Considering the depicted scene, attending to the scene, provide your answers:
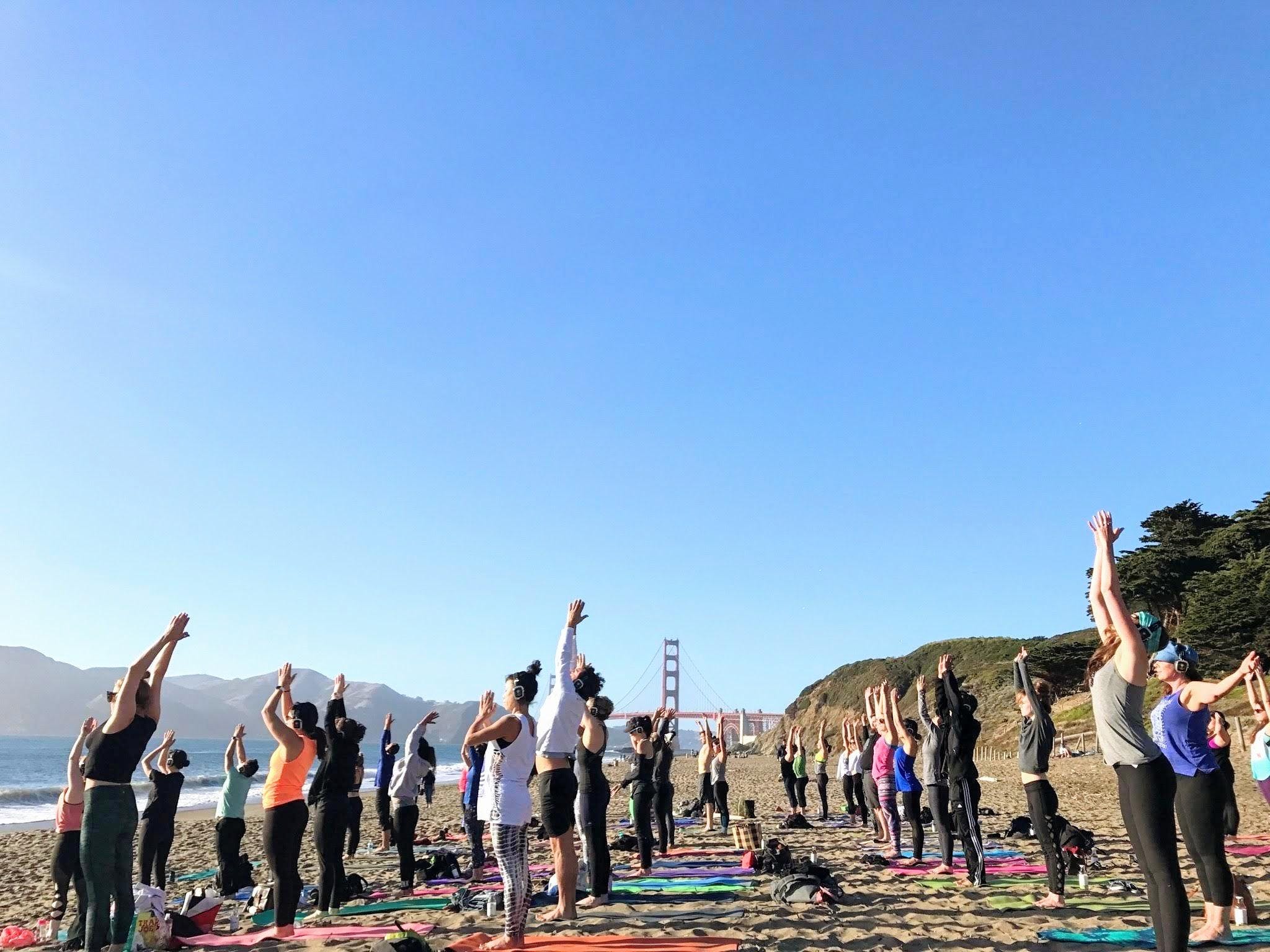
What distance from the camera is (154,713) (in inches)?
201

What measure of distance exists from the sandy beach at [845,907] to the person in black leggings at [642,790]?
1167mm

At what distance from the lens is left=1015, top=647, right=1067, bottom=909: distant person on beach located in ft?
19.6

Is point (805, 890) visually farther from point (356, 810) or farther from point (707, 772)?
point (707, 772)

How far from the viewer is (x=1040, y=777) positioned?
20.0 ft

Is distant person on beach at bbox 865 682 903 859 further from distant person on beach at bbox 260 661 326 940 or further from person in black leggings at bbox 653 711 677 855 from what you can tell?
distant person on beach at bbox 260 661 326 940

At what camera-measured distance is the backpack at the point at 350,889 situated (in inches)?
267

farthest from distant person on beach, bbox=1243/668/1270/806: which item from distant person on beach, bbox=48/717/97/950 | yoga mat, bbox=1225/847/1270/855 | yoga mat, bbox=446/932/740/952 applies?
distant person on beach, bbox=48/717/97/950

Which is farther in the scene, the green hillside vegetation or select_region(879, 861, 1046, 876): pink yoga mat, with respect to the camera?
the green hillside vegetation

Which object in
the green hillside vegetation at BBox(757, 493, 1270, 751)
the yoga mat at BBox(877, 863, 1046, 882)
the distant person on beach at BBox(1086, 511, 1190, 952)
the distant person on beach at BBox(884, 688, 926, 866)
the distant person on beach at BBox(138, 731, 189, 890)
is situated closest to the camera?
the distant person on beach at BBox(1086, 511, 1190, 952)

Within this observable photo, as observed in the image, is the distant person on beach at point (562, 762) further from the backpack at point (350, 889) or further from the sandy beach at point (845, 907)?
the backpack at point (350, 889)

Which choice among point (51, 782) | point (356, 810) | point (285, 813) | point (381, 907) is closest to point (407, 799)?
point (356, 810)

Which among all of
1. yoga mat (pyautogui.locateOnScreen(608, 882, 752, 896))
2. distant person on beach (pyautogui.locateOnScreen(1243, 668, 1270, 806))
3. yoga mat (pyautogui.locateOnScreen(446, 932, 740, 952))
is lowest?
yoga mat (pyautogui.locateOnScreen(608, 882, 752, 896))

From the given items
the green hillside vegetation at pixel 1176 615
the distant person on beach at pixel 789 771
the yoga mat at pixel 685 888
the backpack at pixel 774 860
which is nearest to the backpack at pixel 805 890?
the yoga mat at pixel 685 888

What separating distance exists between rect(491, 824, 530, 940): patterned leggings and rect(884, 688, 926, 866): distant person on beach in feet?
14.6
